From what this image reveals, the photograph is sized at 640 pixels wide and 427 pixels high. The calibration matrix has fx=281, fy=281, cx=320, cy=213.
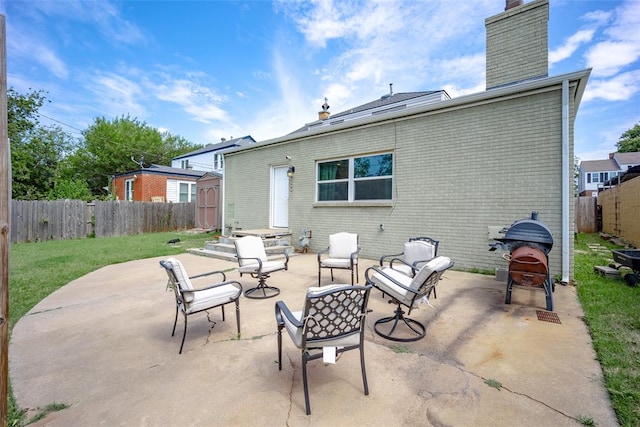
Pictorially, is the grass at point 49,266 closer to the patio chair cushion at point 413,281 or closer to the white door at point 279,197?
the patio chair cushion at point 413,281

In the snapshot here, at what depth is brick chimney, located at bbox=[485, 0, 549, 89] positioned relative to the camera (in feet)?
20.5

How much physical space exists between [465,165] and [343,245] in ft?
11.1

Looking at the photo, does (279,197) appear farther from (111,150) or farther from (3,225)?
(111,150)

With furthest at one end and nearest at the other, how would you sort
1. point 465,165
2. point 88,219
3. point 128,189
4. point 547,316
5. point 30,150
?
point 128,189 → point 30,150 → point 88,219 → point 465,165 → point 547,316

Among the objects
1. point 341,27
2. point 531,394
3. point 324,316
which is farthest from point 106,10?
point 531,394

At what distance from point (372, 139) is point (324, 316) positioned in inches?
256

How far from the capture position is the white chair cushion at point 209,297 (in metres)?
3.03

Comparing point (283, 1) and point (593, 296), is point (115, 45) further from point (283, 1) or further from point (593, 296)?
point (593, 296)

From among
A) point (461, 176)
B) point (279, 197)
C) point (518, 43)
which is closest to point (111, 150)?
point (279, 197)

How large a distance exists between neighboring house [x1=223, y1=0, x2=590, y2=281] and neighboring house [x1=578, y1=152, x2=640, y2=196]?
34.1 meters

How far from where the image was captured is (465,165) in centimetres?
634

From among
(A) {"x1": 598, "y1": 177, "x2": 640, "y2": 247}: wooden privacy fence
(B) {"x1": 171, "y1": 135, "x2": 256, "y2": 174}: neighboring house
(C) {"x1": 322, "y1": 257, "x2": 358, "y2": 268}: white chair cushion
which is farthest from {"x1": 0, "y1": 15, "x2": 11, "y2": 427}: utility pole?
(B) {"x1": 171, "y1": 135, "x2": 256, "y2": 174}: neighboring house

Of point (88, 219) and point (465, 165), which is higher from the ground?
point (465, 165)

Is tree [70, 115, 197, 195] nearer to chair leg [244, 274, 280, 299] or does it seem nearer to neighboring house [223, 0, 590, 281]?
neighboring house [223, 0, 590, 281]
